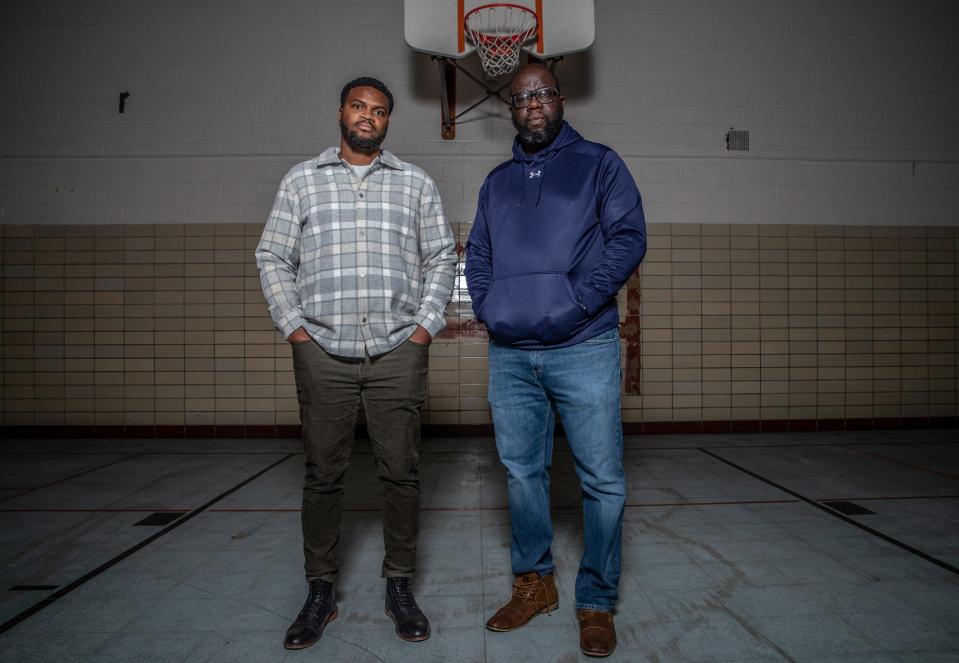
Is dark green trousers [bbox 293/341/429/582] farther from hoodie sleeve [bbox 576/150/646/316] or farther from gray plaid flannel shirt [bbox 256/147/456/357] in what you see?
hoodie sleeve [bbox 576/150/646/316]

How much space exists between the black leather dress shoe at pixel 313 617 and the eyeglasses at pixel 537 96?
141cm

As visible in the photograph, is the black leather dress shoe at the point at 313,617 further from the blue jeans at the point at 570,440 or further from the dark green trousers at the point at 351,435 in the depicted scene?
the blue jeans at the point at 570,440

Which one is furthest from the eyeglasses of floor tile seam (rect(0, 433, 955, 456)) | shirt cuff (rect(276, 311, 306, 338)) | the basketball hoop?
floor tile seam (rect(0, 433, 955, 456))

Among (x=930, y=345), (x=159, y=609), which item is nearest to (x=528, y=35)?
(x=159, y=609)

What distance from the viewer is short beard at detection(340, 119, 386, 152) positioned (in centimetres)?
158

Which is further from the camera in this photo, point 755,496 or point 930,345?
point 930,345

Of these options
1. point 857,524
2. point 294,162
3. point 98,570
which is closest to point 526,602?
point 98,570

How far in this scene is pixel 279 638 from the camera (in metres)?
1.53

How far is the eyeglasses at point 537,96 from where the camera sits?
150 cm

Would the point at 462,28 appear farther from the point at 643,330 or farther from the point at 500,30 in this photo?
the point at 643,330

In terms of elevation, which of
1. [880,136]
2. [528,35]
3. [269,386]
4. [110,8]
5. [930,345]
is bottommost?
[269,386]

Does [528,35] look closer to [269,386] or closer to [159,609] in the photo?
[269,386]

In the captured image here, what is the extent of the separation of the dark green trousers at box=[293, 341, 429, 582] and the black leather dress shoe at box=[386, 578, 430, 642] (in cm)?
4

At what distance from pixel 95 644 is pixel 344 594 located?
0.65 meters
